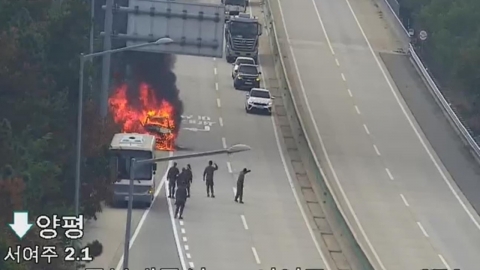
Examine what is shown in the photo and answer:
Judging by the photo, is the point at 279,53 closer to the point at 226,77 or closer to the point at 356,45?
the point at 226,77

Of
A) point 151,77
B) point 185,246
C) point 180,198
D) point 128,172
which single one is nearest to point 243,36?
point 151,77

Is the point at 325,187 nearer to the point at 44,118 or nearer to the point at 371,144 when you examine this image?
the point at 44,118

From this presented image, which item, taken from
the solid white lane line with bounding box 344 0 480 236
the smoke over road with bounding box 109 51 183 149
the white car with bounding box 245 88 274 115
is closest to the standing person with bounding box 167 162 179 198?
the smoke over road with bounding box 109 51 183 149

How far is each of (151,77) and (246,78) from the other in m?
4.98

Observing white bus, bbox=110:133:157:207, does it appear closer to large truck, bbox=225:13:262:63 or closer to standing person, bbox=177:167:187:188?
standing person, bbox=177:167:187:188

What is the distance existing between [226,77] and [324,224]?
102ft

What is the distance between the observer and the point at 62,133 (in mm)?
48156

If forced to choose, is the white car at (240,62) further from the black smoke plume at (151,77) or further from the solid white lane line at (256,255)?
the solid white lane line at (256,255)

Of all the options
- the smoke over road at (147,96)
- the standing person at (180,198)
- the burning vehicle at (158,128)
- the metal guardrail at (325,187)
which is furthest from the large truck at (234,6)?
the standing person at (180,198)

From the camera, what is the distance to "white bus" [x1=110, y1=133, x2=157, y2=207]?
51.2 m

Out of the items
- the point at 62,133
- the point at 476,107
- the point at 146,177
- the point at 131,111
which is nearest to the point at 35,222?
the point at 62,133

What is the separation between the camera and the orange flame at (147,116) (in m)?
64.4

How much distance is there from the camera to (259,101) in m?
72.4

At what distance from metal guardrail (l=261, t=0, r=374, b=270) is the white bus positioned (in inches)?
252
